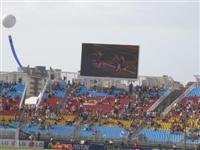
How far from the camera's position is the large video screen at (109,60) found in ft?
200

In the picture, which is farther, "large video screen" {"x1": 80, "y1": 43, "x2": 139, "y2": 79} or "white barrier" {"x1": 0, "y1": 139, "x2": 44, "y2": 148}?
"large video screen" {"x1": 80, "y1": 43, "x2": 139, "y2": 79}

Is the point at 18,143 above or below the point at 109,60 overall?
below

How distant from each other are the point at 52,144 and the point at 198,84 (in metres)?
19.5

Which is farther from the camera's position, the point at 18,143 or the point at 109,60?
the point at 109,60

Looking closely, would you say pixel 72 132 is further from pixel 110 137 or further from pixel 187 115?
pixel 187 115

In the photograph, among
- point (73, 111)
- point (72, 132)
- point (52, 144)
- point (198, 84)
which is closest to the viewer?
point (52, 144)

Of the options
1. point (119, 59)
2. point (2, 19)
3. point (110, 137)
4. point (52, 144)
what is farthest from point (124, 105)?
point (2, 19)

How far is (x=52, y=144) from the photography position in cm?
5156

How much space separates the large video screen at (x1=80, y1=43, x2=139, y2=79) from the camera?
2395 inches

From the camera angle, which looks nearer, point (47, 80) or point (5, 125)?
point (5, 125)

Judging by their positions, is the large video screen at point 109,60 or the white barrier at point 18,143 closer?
the white barrier at point 18,143

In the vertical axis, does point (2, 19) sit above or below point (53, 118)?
above

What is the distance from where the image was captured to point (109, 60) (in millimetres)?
61312

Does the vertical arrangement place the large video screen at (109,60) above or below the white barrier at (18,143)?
above
